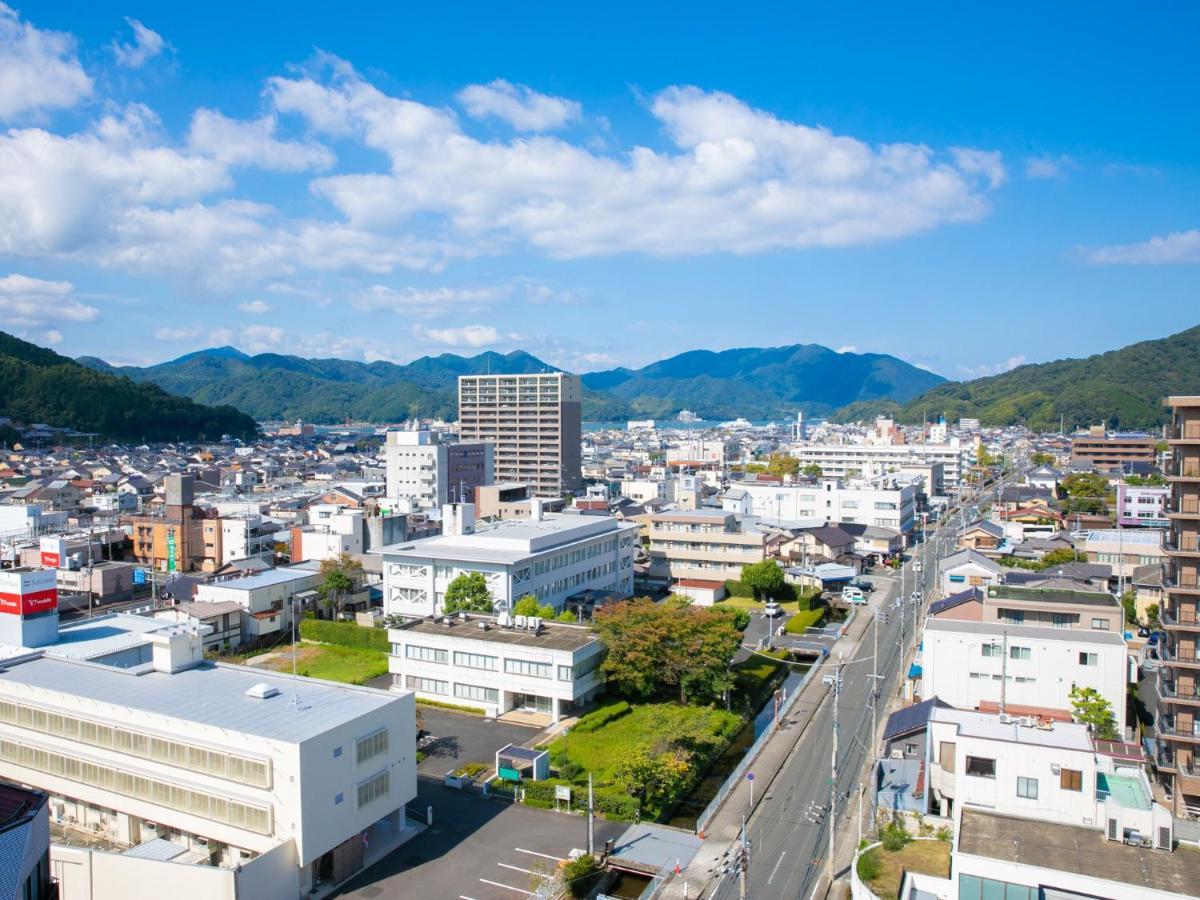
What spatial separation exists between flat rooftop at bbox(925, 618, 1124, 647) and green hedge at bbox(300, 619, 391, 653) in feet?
59.8

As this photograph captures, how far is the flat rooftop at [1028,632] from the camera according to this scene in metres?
22.6

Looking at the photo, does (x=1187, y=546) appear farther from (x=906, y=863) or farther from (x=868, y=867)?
(x=868, y=867)

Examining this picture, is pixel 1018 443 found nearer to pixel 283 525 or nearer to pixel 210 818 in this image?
pixel 283 525

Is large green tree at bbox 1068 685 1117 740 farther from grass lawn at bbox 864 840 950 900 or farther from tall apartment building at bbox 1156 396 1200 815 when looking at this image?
grass lawn at bbox 864 840 950 900

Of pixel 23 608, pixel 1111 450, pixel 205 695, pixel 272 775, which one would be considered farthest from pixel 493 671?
pixel 1111 450

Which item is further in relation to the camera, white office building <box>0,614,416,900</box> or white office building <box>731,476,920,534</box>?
white office building <box>731,476,920,534</box>

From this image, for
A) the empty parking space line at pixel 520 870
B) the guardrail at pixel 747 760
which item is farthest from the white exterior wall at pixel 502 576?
the empty parking space line at pixel 520 870

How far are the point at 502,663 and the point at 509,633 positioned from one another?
143 cm

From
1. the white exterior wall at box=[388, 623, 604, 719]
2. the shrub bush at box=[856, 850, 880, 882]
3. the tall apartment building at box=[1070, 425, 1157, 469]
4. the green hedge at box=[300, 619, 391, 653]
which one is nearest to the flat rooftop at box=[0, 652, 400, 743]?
the white exterior wall at box=[388, 623, 604, 719]

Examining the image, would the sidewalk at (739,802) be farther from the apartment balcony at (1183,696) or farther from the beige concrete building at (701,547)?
the beige concrete building at (701,547)

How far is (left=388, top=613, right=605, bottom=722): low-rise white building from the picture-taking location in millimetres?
23578

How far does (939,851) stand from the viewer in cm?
1508

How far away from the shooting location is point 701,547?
135 feet

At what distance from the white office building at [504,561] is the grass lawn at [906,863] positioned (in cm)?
1727
